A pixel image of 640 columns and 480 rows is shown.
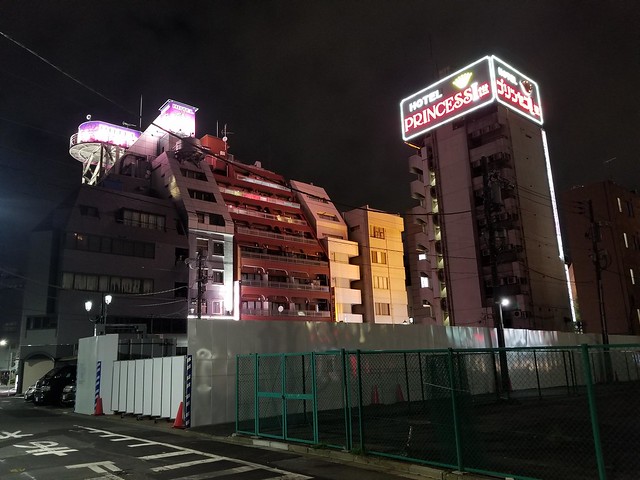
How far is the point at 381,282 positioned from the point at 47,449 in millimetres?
54832

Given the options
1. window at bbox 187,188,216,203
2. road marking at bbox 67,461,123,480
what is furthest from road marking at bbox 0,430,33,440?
window at bbox 187,188,216,203

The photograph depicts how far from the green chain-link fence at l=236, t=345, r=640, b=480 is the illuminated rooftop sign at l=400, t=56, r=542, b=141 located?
37452mm

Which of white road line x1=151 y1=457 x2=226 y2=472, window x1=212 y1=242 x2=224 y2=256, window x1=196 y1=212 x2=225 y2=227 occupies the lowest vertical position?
white road line x1=151 y1=457 x2=226 y2=472

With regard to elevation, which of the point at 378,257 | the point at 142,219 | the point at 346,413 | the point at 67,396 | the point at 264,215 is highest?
the point at 264,215

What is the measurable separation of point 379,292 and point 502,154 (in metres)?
23.4

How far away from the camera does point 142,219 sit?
Result: 163 ft

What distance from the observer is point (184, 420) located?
1439 cm

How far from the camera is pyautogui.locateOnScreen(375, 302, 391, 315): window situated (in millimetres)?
62375

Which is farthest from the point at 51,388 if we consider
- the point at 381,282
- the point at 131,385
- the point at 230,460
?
the point at 381,282

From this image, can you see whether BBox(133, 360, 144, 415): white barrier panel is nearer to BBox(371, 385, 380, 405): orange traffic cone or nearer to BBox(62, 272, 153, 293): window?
BBox(371, 385, 380, 405): orange traffic cone

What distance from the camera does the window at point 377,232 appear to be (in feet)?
215

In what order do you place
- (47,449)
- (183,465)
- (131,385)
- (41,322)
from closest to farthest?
(183,465) → (47,449) → (131,385) → (41,322)

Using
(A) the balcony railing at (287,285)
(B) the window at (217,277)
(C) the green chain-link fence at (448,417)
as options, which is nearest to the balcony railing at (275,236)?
(A) the balcony railing at (287,285)

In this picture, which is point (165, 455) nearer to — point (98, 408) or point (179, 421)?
point (179, 421)
